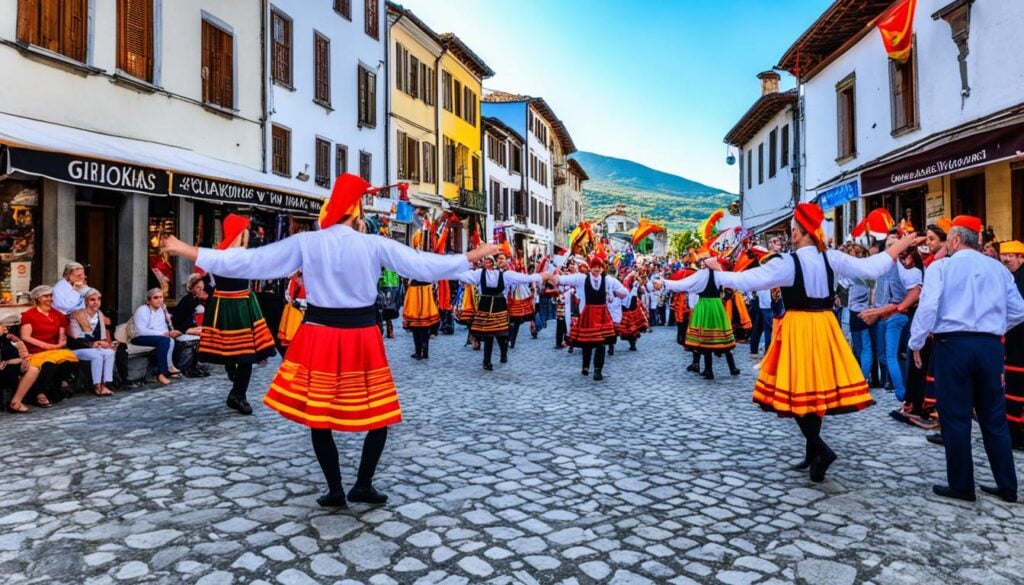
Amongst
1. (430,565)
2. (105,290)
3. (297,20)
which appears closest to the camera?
(430,565)

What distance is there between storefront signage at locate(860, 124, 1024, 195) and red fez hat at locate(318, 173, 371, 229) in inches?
304

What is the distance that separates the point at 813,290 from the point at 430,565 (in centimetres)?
335

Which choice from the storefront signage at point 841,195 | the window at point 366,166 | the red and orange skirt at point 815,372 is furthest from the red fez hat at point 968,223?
the window at point 366,166

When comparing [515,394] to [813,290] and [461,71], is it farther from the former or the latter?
[461,71]

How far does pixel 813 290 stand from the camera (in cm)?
529

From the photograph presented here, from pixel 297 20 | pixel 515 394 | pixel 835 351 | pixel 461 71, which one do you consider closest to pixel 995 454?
pixel 835 351

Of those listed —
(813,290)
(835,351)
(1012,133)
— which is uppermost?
(1012,133)

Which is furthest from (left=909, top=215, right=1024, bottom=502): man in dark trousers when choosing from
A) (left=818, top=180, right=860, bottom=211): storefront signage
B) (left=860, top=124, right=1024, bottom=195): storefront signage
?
(left=818, top=180, right=860, bottom=211): storefront signage

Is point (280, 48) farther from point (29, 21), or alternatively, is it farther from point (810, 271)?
point (810, 271)

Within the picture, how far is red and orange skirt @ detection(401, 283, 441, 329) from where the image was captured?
40.3ft

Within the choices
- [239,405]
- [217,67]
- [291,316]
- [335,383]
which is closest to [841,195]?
[291,316]

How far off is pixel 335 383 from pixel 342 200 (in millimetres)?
1146

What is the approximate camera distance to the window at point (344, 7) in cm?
2189

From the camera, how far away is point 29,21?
1102cm
